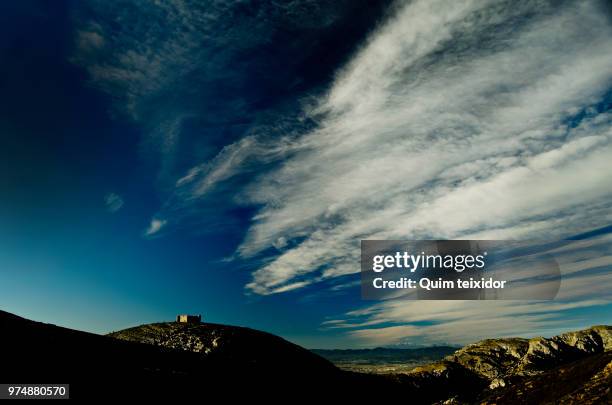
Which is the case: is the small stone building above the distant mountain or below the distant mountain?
above

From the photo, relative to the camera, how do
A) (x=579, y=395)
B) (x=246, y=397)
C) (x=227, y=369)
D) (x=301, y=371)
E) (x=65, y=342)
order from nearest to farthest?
(x=579, y=395) < (x=65, y=342) < (x=246, y=397) < (x=227, y=369) < (x=301, y=371)

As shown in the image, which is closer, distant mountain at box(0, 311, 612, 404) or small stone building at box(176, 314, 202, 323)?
distant mountain at box(0, 311, 612, 404)

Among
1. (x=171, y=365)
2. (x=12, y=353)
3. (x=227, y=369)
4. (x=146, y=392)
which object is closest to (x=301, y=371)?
(x=227, y=369)

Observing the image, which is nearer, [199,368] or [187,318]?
[199,368]

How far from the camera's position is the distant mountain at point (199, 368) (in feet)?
234

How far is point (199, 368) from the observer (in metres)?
109

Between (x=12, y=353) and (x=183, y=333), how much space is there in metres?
81.8

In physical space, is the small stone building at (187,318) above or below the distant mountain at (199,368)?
above

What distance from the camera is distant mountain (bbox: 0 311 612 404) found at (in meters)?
71.2

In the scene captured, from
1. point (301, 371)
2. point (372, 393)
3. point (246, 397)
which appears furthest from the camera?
point (372, 393)

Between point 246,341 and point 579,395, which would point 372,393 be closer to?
point 246,341

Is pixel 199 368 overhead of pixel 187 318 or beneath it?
beneath

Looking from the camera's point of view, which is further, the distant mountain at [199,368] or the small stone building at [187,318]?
the small stone building at [187,318]

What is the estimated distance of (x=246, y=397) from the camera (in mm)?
104125
